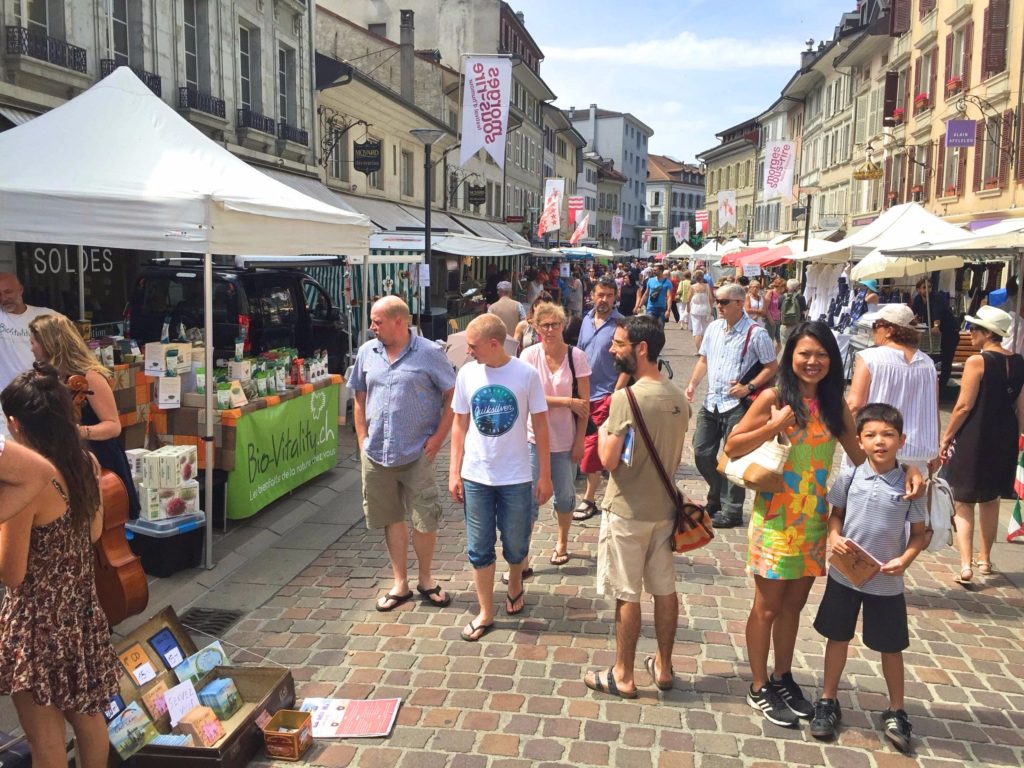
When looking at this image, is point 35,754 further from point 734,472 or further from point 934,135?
point 934,135

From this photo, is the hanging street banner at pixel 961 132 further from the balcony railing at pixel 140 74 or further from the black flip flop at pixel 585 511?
the black flip flop at pixel 585 511

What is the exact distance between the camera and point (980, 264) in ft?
63.0

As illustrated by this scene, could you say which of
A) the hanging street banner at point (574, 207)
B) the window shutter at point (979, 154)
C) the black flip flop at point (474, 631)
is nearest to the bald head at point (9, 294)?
the black flip flop at point (474, 631)

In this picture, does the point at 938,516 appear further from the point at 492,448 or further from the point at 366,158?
the point at 366,158

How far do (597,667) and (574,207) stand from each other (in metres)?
39.8

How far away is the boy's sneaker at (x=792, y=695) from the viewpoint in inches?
153

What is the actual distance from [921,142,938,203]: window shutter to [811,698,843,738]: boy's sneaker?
26645 mm

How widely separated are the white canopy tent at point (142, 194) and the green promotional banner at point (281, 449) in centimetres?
54

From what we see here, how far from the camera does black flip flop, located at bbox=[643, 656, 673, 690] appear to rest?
13.6ft

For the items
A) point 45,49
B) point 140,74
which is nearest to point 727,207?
point 140,74

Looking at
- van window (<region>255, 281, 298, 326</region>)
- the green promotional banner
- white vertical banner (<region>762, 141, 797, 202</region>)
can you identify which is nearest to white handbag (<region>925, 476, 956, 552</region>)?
the green promotional banner

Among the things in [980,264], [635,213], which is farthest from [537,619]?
[635,213]

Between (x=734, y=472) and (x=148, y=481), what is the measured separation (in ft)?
12.4

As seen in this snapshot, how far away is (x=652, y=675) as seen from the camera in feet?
14.1
